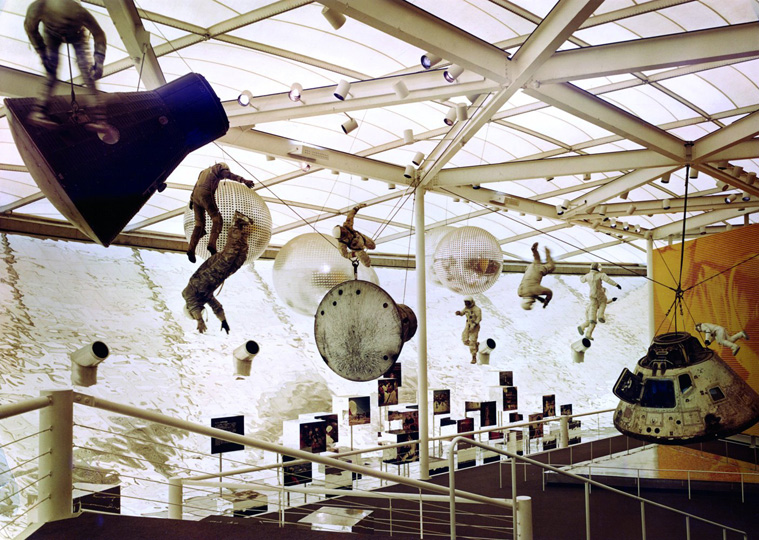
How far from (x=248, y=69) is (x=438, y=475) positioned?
23.6ft

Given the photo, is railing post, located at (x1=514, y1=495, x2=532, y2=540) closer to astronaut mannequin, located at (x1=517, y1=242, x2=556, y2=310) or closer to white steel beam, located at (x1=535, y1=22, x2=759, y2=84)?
white steel beam, located at (x1=535, y1=22, x2=759, y2=84)

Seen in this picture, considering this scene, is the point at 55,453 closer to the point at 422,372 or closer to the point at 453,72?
the point at 453,72

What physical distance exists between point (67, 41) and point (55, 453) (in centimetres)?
230

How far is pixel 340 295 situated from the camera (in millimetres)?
4969

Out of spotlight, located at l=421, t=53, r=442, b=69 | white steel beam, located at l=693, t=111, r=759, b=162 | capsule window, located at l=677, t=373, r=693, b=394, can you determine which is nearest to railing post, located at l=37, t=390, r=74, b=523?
spotlight, located at l=421, t=53, r=442, b=69

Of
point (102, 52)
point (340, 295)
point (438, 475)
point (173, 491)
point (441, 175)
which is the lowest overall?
point (438, 475)

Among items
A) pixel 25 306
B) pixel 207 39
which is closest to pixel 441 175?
pixel 207 39

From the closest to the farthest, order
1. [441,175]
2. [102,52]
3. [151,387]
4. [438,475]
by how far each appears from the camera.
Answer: [102,52] → [441,175] → [438,475] → [151,387]

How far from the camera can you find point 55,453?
3.00 metres

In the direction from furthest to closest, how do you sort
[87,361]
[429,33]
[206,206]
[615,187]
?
[615,187] → [87,361] → [429,33] → [206,206]

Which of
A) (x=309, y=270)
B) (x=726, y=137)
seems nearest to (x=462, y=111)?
(x=309, y=270)

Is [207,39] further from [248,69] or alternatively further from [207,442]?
[207,442]

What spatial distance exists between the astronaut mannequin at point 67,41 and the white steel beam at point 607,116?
4.79 metres

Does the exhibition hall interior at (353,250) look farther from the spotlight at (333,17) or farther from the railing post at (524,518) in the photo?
the spotlight at (333,17)
